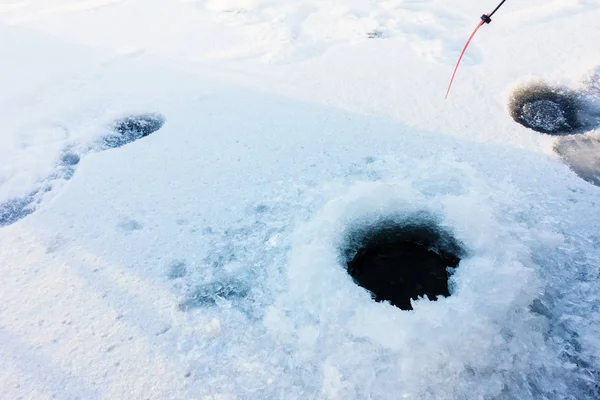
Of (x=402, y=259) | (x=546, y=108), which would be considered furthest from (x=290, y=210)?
(x=546, y=108)

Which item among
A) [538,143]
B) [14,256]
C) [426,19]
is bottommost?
[14,256]

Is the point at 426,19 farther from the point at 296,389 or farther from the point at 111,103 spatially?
the point at 296,389

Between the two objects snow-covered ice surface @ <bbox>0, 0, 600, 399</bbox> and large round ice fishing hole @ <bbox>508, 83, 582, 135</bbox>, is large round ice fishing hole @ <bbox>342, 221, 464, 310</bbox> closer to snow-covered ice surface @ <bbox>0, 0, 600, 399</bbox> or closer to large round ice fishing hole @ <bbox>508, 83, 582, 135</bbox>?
snow-covered ice surface @ <bbox>0, 0, 600, 399</bbox>

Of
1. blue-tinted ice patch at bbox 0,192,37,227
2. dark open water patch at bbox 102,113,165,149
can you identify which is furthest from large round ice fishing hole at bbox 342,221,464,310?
blue-tinted ice patch at bbox 0,192,37,227

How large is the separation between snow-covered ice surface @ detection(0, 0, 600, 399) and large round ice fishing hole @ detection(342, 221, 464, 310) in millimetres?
99

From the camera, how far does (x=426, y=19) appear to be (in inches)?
172

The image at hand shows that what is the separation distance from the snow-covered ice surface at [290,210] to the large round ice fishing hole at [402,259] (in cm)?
10

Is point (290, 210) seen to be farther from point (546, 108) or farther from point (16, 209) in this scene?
point (546, 108)

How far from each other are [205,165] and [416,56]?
2.43 metres

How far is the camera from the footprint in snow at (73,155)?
Result: 2.75m

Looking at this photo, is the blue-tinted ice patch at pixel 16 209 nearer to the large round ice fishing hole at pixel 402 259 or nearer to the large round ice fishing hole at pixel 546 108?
the large round ice fishing hole at pixel 402 259

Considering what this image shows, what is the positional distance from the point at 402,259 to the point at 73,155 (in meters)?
2.70

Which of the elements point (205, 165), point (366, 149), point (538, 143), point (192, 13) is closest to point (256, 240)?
point (205, 165)

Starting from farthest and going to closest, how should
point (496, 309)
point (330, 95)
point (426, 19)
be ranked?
point (426, 19)
point (330, 95)
point (496, 309)
